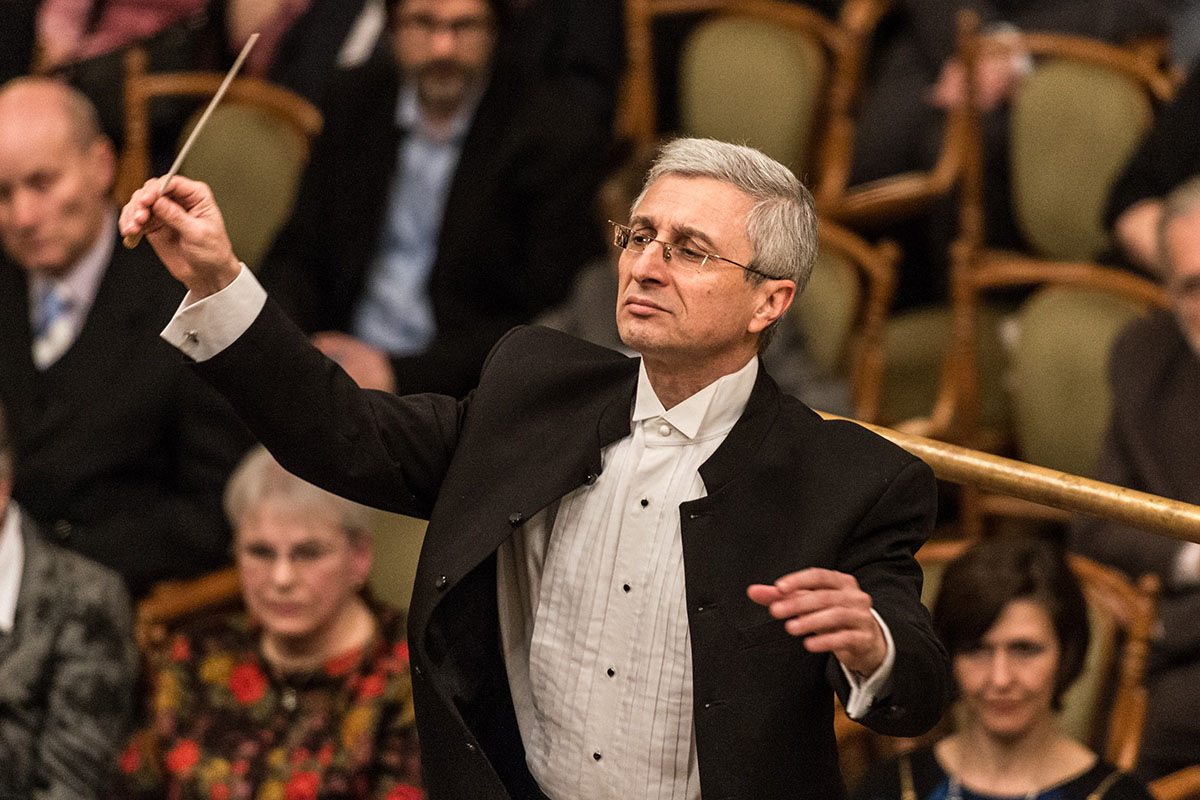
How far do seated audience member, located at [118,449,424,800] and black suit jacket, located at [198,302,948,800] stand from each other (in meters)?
0.87

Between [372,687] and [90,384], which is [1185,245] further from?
[90,384]

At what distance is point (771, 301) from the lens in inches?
55.4

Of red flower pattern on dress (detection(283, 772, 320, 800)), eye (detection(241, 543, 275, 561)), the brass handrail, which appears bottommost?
red flower pattern on dress (detection(283, 772, 320, 800))

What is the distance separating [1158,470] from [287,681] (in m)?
1.43

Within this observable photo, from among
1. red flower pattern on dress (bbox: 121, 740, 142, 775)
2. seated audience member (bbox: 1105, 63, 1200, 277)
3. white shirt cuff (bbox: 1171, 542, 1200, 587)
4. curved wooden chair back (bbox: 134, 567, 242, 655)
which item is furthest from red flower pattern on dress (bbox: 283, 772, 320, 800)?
seated audience member (bbox: 1105, 63, 1200, 277)

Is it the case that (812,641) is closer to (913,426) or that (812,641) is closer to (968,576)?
(968,576)

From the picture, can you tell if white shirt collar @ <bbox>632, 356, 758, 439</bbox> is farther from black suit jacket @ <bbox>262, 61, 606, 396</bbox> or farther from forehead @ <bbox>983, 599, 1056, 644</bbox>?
black suit jacket @ <bbox>262, 61, 606, 396</bbox>

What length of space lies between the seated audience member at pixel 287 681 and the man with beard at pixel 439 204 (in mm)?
652

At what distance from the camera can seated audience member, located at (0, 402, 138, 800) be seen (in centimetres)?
236

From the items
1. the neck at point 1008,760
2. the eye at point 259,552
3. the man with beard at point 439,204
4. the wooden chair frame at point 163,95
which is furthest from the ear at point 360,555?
the wooden chair frame at point 163,95

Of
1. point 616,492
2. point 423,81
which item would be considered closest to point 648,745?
point 616,492

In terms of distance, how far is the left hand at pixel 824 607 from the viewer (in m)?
1.15

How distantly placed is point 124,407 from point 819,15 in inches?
77.8

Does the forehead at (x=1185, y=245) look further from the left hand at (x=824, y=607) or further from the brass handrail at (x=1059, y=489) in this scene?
the left hand at (x=824, y=607)
